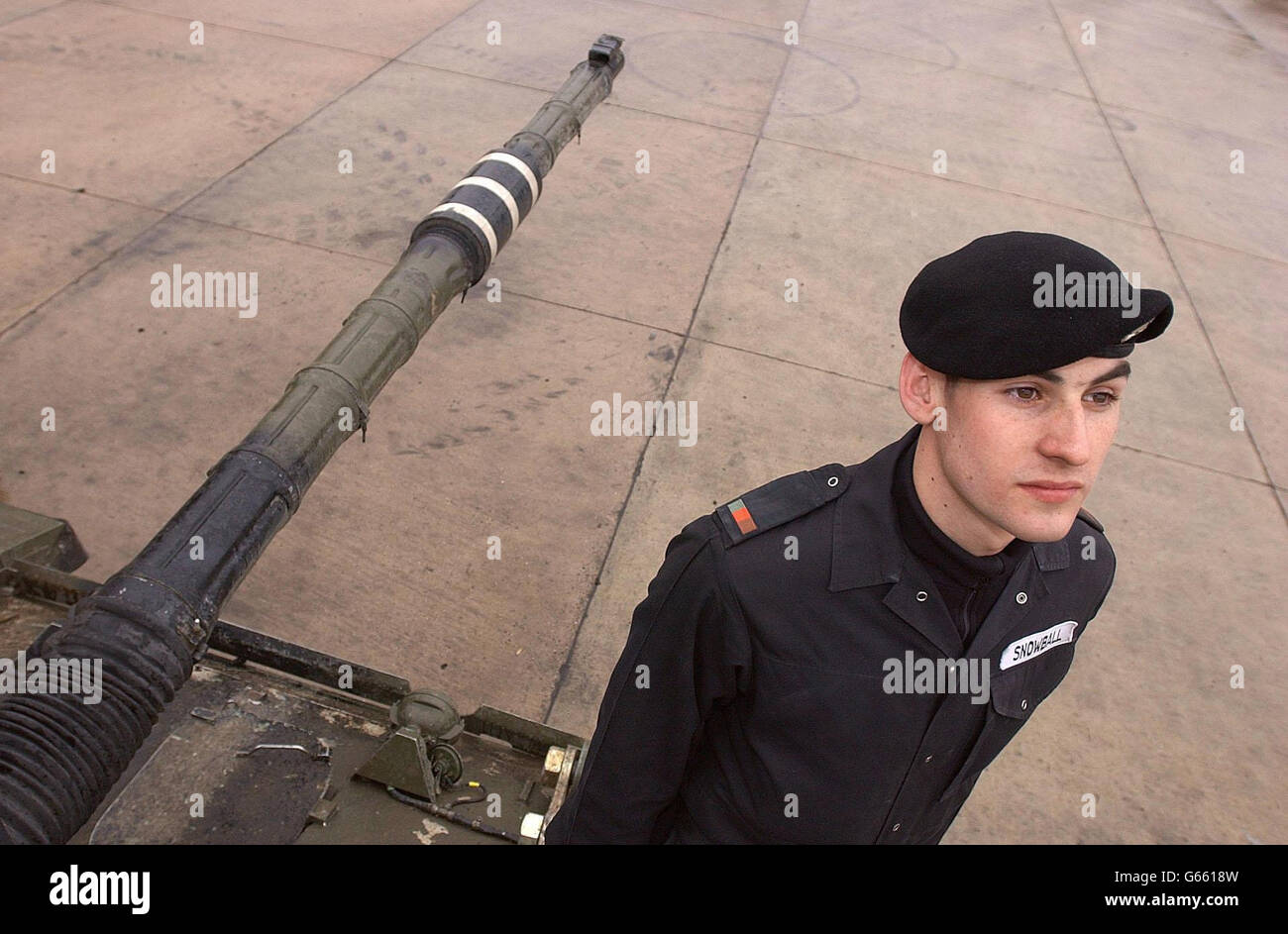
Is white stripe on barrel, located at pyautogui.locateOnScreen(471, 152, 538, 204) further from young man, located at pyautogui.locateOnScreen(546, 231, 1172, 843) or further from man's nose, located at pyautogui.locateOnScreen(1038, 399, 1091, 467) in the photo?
man's nose, located at pyautogui.locateOnScreen(1038, 399, 1091, 467)

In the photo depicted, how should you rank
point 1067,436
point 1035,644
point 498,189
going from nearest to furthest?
point 1067,436, point 1035,644, point 498,189

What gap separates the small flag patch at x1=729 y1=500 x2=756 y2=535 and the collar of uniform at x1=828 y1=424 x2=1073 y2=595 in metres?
0.15

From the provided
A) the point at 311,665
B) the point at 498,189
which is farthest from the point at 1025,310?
A: the point at 498,189

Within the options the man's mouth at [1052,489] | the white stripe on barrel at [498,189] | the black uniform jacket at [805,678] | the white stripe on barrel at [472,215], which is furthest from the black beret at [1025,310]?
the white stripe on barrel at [498,189]

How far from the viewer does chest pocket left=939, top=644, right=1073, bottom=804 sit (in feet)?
6.35

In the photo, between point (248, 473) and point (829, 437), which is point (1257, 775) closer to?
point (829, 437)

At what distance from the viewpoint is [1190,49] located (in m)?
12.0

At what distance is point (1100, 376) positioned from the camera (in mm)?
1620

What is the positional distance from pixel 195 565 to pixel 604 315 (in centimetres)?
391

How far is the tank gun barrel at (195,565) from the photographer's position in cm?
189

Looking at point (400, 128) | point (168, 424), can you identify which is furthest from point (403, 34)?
point (168, 424)

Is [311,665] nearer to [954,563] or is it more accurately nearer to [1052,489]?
[954,563]

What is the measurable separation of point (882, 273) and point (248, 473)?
16.9 ft

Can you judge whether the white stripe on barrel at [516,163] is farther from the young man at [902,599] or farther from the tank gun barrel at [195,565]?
the young man at [902,599]
